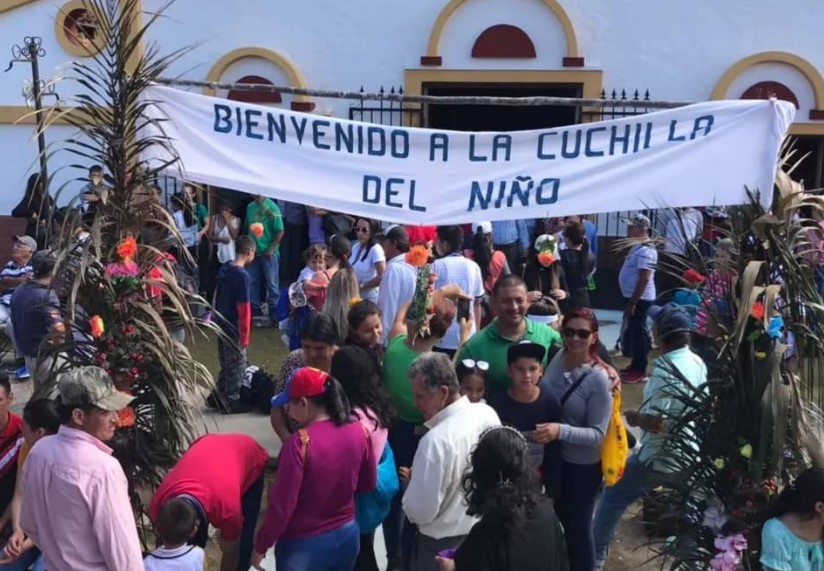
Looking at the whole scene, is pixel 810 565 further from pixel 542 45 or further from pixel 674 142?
pixel 542 45

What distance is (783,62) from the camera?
12.1 meters

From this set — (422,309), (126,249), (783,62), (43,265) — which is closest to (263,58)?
(43,265)

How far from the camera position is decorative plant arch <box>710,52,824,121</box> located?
12.0m

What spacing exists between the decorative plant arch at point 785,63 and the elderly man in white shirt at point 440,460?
9.73 metres

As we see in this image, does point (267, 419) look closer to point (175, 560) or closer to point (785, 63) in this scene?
point (175, 560)

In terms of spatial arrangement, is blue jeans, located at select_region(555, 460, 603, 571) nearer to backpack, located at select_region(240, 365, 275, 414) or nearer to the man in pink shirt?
the man in pink shirt

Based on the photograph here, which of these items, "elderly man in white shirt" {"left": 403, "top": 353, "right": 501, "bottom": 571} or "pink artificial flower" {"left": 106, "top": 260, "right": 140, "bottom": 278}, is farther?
"pink artificial flower" {"left": 106, "top": 260, "right": 140, "bottom": 278}

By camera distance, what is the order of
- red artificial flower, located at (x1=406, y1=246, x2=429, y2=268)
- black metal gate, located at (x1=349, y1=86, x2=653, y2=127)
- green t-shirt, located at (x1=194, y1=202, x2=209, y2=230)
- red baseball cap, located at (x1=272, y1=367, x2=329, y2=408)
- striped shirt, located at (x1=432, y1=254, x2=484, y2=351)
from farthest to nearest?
black metal gate, located at (x1=349, y1=86, x2=653, y2=127) < green t-shirt, located at (x1=194, y1=202, x2=209, y2=230) < striped shirt, located at (x1=432, y1=254, x2=484, y2=351) < red artificial flower, located at (x1=406, y1=246, x2=429, y2=268) < red baseball cap, located at (x1=272, y1=367, x2=329, y2=408)

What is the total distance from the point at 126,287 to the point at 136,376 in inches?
18.1

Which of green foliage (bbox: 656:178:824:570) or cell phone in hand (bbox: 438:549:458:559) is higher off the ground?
green foliage (bbox: 656:178:824:570)

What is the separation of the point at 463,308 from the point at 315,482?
310cm

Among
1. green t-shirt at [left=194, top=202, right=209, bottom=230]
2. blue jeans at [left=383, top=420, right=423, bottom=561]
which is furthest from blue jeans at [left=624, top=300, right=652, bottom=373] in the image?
green t-shirt at [left=194, top=202, right=209, bottom=230]

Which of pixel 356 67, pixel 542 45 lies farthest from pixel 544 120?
pixel 356 67

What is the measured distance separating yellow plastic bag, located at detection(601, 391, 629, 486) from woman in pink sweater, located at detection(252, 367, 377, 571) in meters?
1.30
